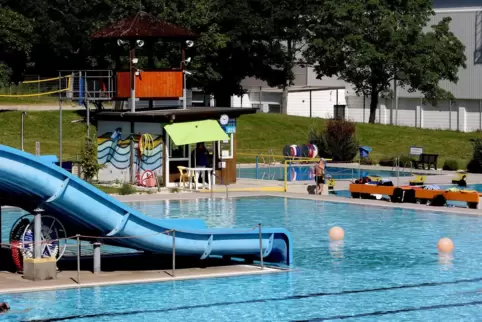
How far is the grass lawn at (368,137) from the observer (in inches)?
2442

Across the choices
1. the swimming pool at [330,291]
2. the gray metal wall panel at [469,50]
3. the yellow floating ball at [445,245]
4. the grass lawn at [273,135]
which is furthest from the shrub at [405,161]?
the gray metal wall panel at [469,50]

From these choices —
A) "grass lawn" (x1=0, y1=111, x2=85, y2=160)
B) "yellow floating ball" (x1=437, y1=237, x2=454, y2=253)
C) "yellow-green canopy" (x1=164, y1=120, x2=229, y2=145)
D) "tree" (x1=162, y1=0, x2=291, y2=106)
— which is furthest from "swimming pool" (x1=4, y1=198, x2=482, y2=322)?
"tree" (x1=162, y1=0, x2=291, y2=106)

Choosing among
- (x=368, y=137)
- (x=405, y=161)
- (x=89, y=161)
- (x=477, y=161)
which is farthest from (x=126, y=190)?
(x=368, y=137)

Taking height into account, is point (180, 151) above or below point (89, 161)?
above

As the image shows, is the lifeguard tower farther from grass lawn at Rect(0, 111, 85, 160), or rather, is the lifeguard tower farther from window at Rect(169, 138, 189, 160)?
grass lawn at Rect(0, 111, 85, 160)

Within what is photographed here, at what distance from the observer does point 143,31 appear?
42.6 meters

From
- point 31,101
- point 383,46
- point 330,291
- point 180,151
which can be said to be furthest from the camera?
point 383,46

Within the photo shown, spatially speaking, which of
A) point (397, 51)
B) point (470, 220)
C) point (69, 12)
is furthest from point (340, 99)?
point (470, 220)

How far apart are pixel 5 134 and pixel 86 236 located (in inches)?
1463

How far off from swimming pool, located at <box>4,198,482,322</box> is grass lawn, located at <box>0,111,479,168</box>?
27104mm

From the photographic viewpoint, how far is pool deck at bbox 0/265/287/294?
20.9 m

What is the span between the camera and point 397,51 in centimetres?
7456

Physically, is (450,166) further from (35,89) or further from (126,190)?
(35,89)

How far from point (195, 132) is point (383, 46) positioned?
1480 inches
